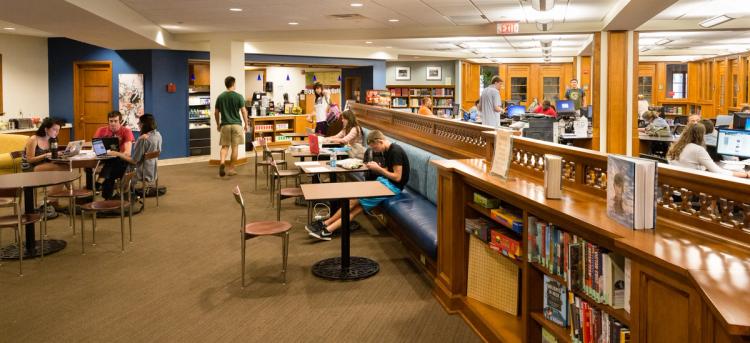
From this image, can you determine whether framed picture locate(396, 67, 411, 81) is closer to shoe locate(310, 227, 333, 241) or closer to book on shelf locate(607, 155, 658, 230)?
shoe locate(310, 227, 333, 241)

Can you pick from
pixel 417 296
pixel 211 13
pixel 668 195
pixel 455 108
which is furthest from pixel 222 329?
pixel 455 108

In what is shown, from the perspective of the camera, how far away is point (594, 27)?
35.7ft

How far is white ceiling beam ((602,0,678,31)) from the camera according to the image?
24.8ft

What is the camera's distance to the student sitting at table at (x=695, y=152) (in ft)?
18.9

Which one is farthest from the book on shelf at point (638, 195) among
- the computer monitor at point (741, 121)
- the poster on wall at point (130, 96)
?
the poster on wall at point (130, 96)

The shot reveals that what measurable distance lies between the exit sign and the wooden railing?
2.79 meters

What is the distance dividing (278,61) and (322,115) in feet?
12.1

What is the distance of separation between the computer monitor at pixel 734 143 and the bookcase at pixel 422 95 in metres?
14.0

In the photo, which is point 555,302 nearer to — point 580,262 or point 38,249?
point 580,262

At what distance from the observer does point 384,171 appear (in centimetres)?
615

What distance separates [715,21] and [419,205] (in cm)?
697

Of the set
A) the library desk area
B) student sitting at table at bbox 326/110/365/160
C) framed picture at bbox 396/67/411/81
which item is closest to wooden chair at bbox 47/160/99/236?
student sitting at table at bbox 326/110/365/160

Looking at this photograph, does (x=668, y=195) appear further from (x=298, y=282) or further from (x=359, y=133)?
(x=359, y=133)

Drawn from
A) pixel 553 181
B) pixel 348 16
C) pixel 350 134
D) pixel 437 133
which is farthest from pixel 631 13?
pixel 553 181
